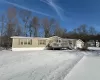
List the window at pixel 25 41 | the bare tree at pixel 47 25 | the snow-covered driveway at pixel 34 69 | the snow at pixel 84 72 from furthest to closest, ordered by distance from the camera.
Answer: the bare tree at pixel 47 25
the window at pixel 25 41
the snow at pixel 84 72
the snow-covered driveway at pixel 34 69

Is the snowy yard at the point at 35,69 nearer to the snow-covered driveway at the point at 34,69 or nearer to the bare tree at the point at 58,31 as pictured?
the snow-covered driveway at the point at 34,69

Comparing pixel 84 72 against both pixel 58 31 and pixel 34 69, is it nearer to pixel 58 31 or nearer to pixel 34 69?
pixel 34 69

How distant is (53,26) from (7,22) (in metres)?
18.6

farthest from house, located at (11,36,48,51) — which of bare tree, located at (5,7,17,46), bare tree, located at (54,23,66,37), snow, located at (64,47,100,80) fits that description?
bare tree, located at (54,23,66,37)

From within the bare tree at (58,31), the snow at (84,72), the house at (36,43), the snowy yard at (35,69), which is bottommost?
the snow at (84,72)

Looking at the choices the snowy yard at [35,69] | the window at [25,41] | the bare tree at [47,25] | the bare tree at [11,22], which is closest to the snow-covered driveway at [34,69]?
the snowy yard at [35,69]

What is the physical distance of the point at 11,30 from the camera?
133ft

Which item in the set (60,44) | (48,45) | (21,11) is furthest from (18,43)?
(21,11)

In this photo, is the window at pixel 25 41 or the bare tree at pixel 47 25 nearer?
the window at pixel 25 41

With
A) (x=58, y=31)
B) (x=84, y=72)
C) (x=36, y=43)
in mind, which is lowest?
(x=84, y=72)

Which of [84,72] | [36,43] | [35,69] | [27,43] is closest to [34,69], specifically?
[35,69]

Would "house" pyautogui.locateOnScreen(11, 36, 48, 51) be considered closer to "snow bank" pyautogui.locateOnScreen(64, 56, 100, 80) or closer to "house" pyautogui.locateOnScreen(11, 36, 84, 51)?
"house" pyautogui.locateOnScreen(11, 36, 84, 51)

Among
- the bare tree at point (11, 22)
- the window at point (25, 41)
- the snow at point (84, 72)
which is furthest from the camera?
the bare tree at point (11, 22)

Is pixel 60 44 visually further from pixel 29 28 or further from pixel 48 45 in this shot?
pixel 29 28
